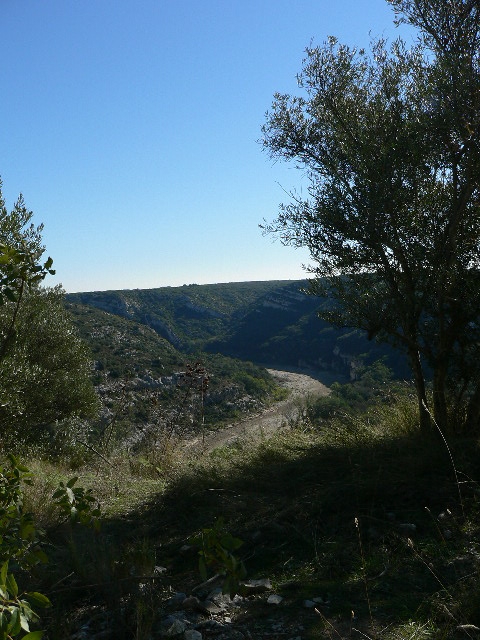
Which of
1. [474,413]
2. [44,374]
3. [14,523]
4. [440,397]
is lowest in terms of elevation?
[474,413]

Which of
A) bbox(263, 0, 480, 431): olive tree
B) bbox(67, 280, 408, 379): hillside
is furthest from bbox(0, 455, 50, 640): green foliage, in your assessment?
bbox(67, 280, 408, 379): hillside

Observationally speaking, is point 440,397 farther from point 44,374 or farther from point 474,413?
point 44,374

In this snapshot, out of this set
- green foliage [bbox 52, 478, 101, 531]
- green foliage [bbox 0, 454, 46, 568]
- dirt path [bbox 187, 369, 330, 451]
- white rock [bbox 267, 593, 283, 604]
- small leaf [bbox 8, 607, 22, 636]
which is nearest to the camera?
small leaf [bbox 8, 607, 22, 636]

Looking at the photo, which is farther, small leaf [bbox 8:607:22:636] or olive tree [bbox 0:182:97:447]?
olive tree [bbox 0:182:97:447]

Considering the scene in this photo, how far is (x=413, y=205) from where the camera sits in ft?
23.3

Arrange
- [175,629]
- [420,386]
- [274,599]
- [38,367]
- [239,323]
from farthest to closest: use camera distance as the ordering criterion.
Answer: [239,323]
[38,367]
[420,386]
[274,599]
[175,629]

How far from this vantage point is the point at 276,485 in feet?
21.1

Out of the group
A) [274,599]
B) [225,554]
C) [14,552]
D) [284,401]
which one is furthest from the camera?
[284,401]

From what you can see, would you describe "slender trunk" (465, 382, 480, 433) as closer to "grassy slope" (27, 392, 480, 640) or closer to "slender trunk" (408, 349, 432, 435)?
"slender trunk" (408, 349, 432, 435)

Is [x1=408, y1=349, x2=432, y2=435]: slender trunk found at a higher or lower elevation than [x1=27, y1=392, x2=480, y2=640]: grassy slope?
higher

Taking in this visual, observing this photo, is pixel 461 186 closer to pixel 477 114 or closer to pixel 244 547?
pixel 477 114

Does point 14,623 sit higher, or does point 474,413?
point 14,623

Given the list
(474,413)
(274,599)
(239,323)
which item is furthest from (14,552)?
(239,323)

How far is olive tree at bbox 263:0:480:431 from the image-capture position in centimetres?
667
